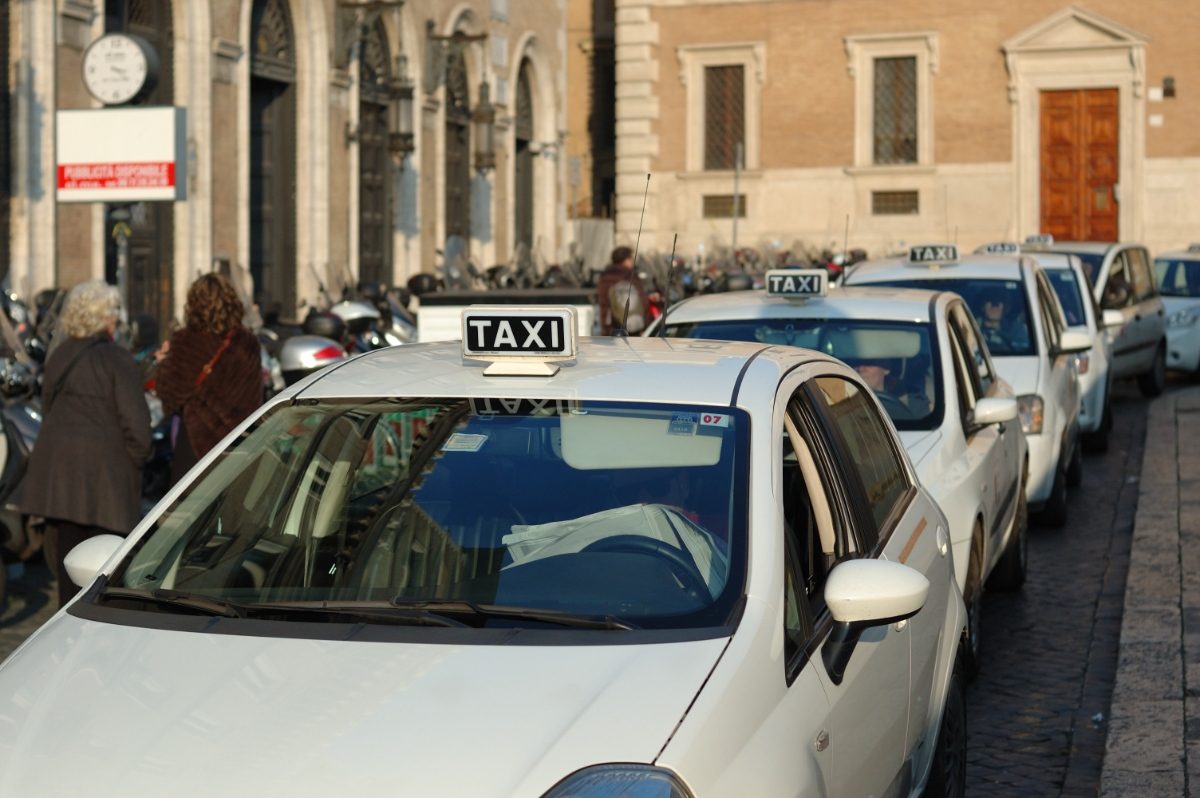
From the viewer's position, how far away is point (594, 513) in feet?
13.4

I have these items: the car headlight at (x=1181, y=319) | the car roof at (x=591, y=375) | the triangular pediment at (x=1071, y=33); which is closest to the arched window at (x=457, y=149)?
the triangular pediment at (x=1071, y=33)

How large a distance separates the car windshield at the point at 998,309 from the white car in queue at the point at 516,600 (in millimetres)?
6528

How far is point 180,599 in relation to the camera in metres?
3.90

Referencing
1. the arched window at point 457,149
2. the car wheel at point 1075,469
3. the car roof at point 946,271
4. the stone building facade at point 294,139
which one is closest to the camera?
the car roof at point 946,271

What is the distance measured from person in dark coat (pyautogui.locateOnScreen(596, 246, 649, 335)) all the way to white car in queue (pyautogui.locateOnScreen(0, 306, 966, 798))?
9.32 meters

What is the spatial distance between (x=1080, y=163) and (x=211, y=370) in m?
33.6

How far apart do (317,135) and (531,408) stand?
22.2 meters

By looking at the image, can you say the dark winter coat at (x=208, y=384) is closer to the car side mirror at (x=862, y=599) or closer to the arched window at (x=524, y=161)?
the car side mirror at (x=862, y=599)

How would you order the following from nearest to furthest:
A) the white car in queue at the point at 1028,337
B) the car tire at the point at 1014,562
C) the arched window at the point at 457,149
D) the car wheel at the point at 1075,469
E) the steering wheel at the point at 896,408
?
the steering wheel at the point at 896,408 < the car tire at the point at 1014,562 < the white car in queue at the point at 1028,337 < the car wheel at the point at 1075,469 < the arched window at the point at 457,149

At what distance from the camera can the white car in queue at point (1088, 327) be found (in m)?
14.4

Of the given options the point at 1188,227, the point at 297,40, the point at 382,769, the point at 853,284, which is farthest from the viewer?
the point at 1188,227

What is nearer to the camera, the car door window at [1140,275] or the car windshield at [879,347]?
the car windshield at [879,347]

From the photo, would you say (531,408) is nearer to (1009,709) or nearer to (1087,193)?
(1009,709)

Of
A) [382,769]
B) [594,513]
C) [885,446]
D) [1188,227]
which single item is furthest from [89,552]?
[1188,227]
